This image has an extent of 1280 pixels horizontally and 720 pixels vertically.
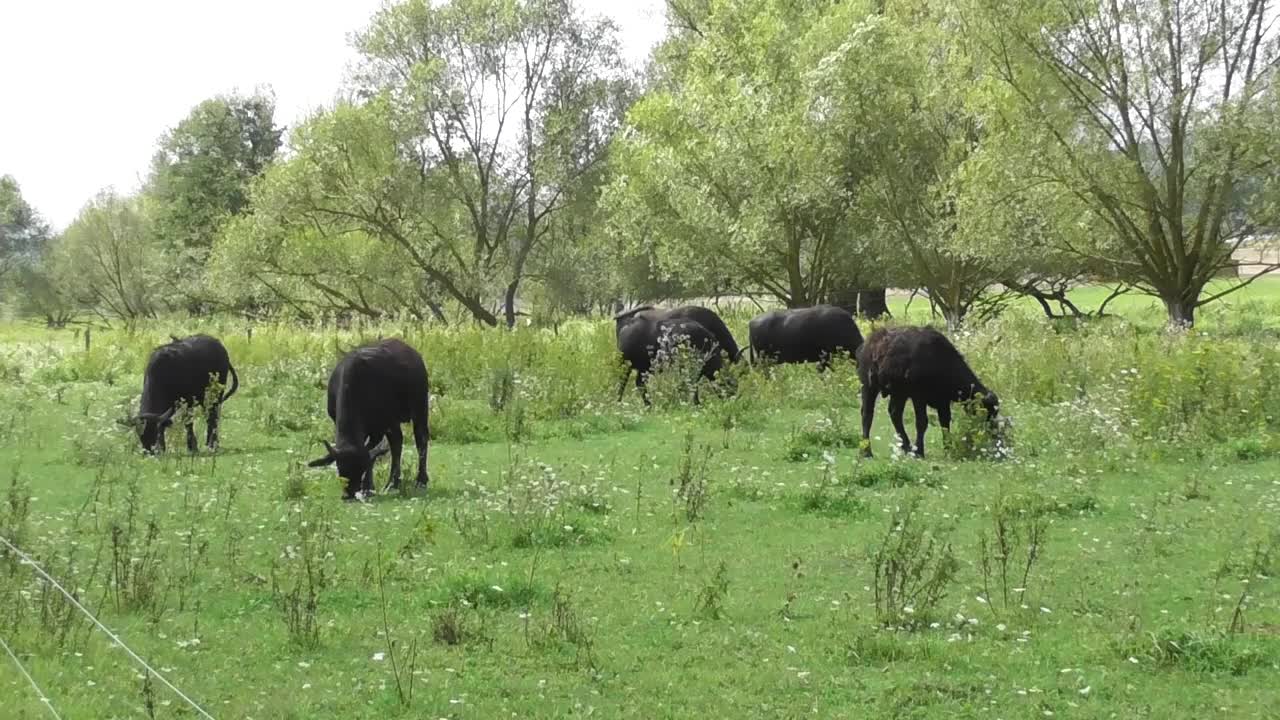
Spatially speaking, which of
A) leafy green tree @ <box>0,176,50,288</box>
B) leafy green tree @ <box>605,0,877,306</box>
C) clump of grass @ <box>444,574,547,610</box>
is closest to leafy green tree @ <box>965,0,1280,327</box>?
leafy green tree @ <box>605,0,877,306</box>

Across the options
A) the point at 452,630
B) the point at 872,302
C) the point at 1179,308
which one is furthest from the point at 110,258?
the point at 452,630

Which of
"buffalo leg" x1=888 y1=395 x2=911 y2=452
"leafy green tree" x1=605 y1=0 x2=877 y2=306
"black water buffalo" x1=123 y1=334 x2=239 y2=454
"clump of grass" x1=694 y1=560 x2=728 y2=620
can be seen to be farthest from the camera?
"leafy green tree" x1=605 y1=0 x2=877 y2=306

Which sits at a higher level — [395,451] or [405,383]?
[405,383]

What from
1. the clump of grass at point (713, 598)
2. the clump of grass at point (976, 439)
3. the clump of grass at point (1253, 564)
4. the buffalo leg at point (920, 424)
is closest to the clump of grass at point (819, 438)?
the buffalo leg at point (920, 424)

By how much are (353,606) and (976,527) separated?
6.10 m

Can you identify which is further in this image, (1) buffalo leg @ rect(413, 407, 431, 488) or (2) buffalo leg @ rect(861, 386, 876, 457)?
(2) buffalo leg @ rect(861, 386, 876, 457)

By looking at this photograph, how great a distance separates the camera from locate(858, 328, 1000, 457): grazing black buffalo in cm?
1509

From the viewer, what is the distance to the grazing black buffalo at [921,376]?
15.1m

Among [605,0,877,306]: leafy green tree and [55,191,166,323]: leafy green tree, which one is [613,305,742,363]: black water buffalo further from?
[55,191,166,323]: leafy green tree

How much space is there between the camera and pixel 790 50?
113 ft

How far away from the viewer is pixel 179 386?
1730 centimetres

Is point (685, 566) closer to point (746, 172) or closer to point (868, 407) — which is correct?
point (868, 407)

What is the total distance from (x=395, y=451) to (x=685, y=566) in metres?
5.09

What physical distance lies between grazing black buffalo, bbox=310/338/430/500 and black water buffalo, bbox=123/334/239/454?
3262mm
